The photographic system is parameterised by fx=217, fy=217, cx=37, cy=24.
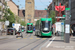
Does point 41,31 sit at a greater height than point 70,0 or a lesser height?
lesser

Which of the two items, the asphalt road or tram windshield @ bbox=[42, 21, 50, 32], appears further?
tram windshield @ bbox=[42, 21, 50, 32]

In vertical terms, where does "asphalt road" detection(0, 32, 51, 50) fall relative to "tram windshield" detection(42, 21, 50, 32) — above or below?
below

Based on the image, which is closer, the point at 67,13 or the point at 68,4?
the point at 67,13

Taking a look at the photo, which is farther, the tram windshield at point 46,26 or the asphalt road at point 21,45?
the tram windshield at point 46,26

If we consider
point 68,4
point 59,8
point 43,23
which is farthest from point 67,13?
point 68,4

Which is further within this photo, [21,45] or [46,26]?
[46,26]

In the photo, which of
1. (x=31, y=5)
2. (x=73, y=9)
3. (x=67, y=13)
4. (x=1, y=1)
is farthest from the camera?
(x=31, y=5)

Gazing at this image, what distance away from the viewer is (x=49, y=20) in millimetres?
33969

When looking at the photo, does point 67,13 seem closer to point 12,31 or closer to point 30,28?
point 12,31

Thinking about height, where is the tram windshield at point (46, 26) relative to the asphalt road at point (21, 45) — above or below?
above

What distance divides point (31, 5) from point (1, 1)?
73.1 m

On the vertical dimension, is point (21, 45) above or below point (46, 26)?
below

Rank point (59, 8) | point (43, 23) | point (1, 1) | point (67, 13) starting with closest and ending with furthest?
point (67, 13) < point (43, 23) < point (59, 8) < point (1, 1)

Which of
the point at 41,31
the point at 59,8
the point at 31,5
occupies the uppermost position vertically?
the point at 31,5
